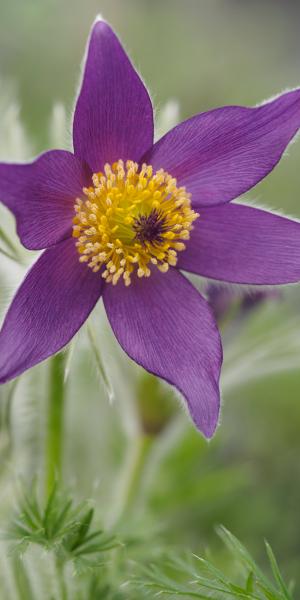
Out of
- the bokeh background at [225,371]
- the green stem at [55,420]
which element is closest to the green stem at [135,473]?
the bokeh background at [225,371]

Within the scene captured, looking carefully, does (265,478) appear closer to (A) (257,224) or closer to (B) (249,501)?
(B) (249,501)

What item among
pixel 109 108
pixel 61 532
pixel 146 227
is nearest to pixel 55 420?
pixel 61 532

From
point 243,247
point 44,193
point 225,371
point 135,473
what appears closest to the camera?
point 44,193

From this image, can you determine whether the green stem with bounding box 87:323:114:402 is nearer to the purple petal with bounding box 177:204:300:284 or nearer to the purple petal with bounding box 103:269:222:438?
the purple petal with bounding box 103:269:222:438

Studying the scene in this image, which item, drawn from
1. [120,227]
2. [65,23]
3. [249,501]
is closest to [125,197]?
[120,227]

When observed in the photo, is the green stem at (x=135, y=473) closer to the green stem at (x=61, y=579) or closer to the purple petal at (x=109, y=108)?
the green stem at (x=61, y=579)

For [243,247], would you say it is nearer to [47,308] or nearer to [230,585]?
[47,308]
